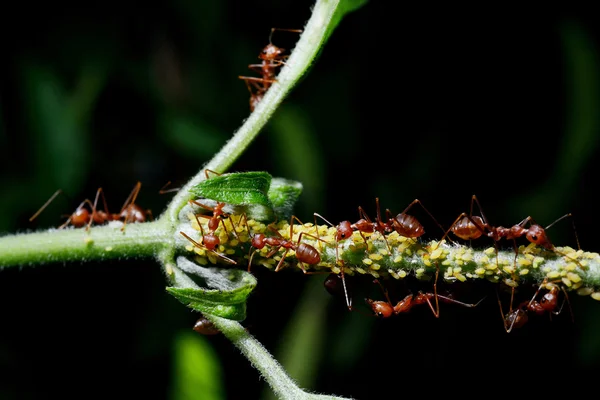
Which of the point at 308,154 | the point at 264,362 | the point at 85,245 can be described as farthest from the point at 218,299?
the point at 308,154

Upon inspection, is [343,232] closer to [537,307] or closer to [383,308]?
[383,308]

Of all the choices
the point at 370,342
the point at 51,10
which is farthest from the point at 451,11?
the point at 51,10

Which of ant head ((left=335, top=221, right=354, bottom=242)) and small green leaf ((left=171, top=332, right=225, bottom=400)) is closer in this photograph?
ant head ((left=335, top=221, right=354, bottom=242))

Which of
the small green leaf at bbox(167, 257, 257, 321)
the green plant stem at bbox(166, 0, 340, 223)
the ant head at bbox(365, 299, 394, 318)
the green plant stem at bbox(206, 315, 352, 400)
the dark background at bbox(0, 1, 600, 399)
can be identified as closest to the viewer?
the small green leaf at bbox(167, 257, 257, 321)

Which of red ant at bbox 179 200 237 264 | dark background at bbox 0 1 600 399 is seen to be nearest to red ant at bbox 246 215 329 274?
red ant at bbox 179 200 237 264

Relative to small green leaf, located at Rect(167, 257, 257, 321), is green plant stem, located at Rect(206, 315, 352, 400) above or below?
below

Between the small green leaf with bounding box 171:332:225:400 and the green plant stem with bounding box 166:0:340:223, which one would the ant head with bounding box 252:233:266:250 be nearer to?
the green plant stem with bounding box 166:0:340:223

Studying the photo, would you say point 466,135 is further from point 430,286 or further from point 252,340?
point 252,340

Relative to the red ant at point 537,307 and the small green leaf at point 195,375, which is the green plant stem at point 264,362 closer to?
the small green leaf at point 195,375

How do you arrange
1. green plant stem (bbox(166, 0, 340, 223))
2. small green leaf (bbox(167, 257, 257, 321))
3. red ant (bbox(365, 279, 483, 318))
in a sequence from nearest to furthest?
1. small green leaf (bbox(167, 257, 257, 321))
2. green plant stem (bbox(166, 0, 340, 223))
3. red ant (bbox(365, 279, 483, 318))
